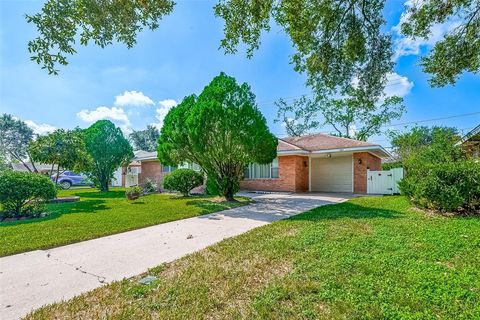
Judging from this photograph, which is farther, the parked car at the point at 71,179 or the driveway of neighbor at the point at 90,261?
the parked car at the point at 71,179

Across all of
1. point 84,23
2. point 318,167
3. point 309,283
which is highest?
point 84,23

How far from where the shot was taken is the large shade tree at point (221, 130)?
958 centimetres

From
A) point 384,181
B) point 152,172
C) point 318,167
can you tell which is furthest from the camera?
point 152,172

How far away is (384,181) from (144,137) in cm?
5395

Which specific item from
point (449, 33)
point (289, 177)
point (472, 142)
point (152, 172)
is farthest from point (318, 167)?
point (152, 172)

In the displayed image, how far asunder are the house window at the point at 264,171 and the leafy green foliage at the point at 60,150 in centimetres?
930

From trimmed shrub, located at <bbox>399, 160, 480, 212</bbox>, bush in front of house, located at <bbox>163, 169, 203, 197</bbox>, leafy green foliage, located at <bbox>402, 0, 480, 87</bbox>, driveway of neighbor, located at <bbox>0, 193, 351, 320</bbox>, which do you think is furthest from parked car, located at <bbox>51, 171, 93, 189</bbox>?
leafy green foliage, located at <bbox>402, 0, 480, 87</bbox>

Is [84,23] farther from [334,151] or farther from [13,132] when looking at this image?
[13,132]

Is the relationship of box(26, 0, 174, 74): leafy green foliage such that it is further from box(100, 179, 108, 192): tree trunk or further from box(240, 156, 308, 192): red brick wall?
box(100, 179, 108, 192): tree trunk

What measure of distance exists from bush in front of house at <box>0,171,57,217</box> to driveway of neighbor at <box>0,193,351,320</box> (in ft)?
12.9

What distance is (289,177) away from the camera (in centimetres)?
1538

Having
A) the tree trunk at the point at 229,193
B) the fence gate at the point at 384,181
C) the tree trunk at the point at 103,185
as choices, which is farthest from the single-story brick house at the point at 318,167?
the tree trunk at the point at 103,185

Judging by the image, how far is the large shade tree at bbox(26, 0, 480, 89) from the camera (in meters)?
3.90

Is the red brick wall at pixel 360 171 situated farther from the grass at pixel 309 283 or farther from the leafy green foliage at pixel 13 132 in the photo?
the leafy green foliage at pixel 13 132
